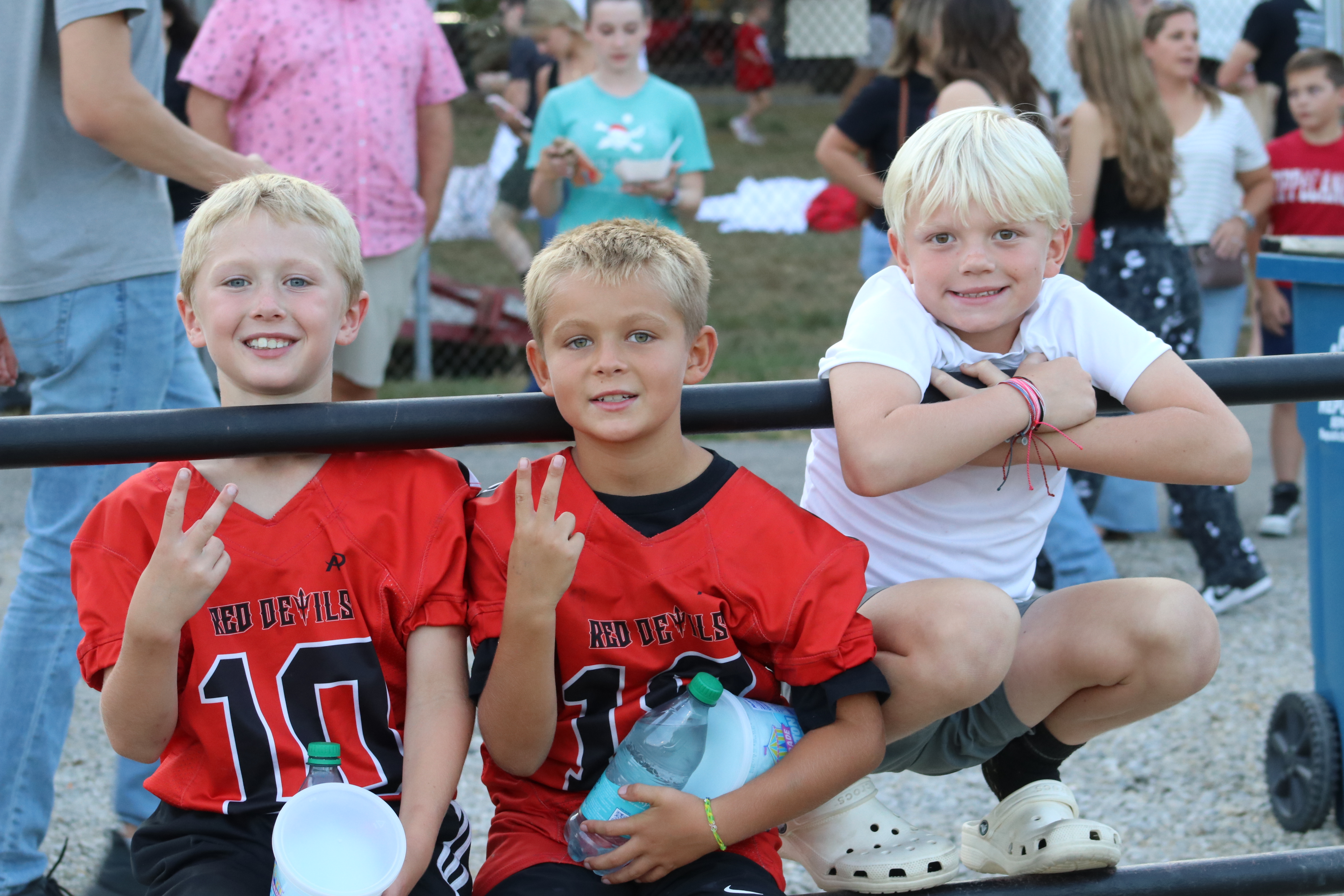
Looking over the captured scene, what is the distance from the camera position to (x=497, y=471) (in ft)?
19.4

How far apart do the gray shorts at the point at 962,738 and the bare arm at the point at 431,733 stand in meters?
0.61

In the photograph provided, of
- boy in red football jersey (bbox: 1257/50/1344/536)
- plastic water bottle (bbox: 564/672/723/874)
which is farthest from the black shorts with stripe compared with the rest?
boy in red football jersey (bbox: 1257/50/1344/536)

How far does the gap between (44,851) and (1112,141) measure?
12.7 feet

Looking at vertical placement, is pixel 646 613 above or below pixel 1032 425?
below

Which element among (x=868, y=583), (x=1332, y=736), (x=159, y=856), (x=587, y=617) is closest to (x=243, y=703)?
(x=159, y=856)

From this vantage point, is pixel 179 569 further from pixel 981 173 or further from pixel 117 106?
pixel 117 106

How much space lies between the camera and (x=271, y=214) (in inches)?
74.4

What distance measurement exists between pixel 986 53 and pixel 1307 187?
6.55 feet

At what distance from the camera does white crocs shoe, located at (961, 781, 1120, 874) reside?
5.92 feet

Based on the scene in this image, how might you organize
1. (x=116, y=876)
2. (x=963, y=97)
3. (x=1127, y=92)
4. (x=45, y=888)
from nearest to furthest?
1. (x=45, y=888)
2. (x=116, y=876)
3. (x=963, y=97)
4. (x=1127, y=92)

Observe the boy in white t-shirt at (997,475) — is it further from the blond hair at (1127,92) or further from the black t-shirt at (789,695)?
the blond hair at (1127,92)

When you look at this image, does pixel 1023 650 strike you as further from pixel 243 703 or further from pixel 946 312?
pixel 243 703

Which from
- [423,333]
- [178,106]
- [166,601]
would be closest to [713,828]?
[166,601]

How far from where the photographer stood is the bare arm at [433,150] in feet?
13.0
